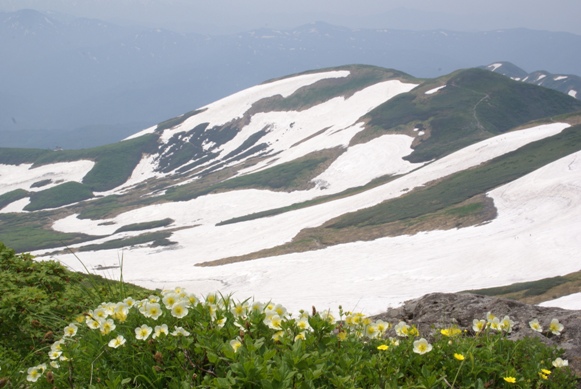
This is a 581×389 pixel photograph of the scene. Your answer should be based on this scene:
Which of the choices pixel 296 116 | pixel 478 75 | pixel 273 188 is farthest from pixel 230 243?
pixel 478 75

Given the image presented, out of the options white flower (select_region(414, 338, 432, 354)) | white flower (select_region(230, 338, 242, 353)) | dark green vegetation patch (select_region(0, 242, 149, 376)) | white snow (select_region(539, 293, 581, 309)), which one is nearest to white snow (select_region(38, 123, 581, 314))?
white snow (select_region(539, 293, 581, 309))

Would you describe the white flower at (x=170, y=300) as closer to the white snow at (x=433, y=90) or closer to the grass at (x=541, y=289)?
the grass at (x=541, y=289)

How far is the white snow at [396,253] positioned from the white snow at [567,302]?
23.0 feet

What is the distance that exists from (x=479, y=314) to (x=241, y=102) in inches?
5478

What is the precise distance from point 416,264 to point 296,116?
308 ft

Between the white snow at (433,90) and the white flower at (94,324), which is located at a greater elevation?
the white snow at (433,90)

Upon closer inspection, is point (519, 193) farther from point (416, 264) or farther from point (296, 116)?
point (296, 116)

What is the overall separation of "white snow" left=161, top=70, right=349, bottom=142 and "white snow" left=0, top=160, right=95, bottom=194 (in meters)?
25.3

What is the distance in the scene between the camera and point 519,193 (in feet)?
150

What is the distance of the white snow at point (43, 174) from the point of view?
137 metres

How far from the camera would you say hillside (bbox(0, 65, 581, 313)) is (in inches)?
1414

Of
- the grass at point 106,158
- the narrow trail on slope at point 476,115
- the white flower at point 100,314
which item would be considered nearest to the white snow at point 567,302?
the white flower at point 100,314

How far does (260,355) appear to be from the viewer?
3.91 m

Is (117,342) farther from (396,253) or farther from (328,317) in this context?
(396,253)
